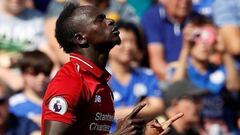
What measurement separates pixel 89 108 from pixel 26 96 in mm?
3016

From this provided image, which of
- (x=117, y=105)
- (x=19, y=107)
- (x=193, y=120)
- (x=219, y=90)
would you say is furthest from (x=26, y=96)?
(x=219, y=90)

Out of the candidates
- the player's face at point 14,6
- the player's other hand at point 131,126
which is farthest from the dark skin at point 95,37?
the player's face at point 14,6

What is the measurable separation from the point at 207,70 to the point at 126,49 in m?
0.93

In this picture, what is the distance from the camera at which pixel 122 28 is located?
24.1ft

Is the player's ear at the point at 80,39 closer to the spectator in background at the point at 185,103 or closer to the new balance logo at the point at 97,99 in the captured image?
the new balance logo at the point at 97,99

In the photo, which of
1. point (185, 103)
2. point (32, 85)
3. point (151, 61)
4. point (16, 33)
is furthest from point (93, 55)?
point (151, 61)

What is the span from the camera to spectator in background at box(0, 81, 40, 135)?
6.45m

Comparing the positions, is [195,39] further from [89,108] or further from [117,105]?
[89,108]

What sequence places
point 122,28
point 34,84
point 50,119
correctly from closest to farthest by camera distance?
point 50,119 < point 34,84 < point 122,28

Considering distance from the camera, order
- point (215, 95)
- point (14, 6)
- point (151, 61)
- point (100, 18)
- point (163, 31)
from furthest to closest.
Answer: point (163, 31) < point (151, 61) < point (215, 95) < point (14, 6) < point (100, 18)

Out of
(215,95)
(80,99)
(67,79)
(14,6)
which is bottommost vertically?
(215,95)

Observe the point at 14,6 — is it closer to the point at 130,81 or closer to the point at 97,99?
the point at 130,81

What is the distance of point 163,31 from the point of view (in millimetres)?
7863

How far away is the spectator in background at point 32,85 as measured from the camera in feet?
22.5
